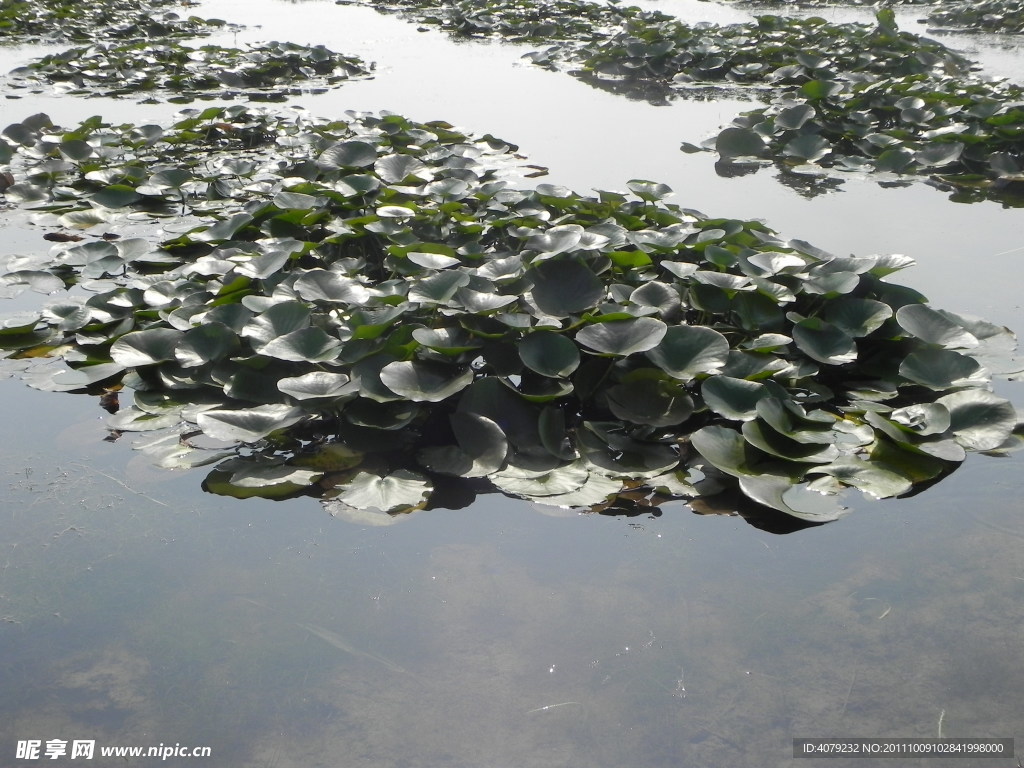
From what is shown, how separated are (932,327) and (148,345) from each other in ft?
6.51

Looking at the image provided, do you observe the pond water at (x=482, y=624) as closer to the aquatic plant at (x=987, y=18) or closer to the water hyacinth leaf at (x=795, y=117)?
the water hyacinth leaf at (x=795, y=117)

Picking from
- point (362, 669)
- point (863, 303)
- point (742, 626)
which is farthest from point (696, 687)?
point (863, 303)

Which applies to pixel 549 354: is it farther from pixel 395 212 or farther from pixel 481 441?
pixel 395 212

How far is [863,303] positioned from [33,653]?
2017 mm

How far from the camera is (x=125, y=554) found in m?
1.70

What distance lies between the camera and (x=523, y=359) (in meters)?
2.04

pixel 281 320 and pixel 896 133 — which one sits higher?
pixel 896 133

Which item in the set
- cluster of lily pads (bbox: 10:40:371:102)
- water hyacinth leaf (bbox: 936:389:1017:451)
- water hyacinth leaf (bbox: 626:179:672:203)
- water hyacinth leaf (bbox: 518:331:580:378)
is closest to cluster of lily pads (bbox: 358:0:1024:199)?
water hyacinth leaf (bbox: 626:179:672:203)

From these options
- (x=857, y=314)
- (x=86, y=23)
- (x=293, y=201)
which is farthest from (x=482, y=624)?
(x=86, y=23)

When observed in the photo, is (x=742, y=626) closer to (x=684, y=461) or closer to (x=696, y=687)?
(x=696, y=687)

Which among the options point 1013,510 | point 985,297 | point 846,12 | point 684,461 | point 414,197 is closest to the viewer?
point 1013,510

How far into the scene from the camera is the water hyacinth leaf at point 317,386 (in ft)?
6.29

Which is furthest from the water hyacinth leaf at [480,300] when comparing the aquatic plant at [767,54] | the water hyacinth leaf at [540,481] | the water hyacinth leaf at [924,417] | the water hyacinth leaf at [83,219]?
the aquatic plant at [767,54]

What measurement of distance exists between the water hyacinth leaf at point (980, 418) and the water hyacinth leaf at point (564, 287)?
34.3 inches
